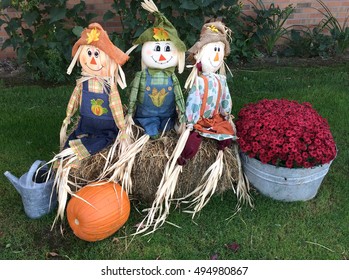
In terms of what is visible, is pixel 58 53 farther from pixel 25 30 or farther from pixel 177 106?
pixel 177 106

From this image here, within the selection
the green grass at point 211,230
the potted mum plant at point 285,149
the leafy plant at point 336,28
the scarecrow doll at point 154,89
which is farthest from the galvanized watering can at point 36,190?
the leafy plant at point 336,28

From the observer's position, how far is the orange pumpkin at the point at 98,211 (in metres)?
2.66

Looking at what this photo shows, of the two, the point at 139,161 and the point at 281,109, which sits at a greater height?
the point at 281,109

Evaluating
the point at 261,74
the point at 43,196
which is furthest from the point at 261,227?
the point at 261,74

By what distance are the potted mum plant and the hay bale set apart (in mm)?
193

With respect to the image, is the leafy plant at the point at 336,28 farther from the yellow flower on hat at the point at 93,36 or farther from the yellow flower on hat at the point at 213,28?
the yellow flower on hat at the point at 93,36

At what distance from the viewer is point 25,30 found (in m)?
4.70

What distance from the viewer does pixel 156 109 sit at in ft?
9.87

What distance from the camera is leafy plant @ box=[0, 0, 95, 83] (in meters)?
4.51

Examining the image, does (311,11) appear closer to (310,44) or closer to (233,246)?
(310,44)

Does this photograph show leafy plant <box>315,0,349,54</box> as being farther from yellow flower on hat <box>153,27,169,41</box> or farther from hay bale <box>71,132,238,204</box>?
yellow flower on hat <box>153,27,169,41</box>

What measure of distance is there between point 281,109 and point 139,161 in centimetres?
102

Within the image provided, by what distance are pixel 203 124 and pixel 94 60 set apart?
82 cm

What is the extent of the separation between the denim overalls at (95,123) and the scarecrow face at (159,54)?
346 mm
